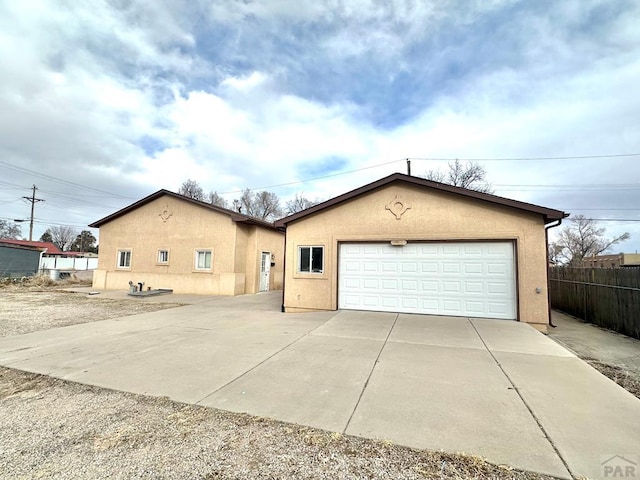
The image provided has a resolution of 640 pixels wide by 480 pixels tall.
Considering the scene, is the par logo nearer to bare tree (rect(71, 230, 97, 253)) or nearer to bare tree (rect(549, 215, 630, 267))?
bare tree (rect(549, 215, 630, 267))

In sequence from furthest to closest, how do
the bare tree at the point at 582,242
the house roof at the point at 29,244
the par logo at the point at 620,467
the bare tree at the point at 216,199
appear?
1. the bare tree at the point at 216,199
2. the bare tree at the point at 582,242
3. the house roof at the point at 29,244
4. the par logo at the point at 620,467

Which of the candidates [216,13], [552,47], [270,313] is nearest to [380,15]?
[216,13]

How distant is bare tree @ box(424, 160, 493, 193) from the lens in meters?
31.2

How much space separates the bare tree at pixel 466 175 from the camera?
1227 inches

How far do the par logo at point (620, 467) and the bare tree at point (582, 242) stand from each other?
42.7 m

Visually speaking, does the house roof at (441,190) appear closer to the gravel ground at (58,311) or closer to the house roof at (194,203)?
the house roof at (194,203)

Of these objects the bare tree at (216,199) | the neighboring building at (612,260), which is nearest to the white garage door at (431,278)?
the neighboring building at (612,260)

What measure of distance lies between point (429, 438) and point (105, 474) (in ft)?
9.40

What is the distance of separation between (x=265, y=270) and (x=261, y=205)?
3013 centimetres

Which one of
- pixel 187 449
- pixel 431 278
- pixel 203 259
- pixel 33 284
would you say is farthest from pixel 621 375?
pixel 33 284

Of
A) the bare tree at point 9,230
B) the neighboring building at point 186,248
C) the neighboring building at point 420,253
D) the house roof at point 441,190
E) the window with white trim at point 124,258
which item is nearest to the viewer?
the house roof at point 441,190

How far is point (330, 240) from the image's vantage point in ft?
35.1

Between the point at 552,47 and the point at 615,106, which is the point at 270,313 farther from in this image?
the point at 615,106

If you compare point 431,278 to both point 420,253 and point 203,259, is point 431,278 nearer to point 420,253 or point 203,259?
point 420,253
